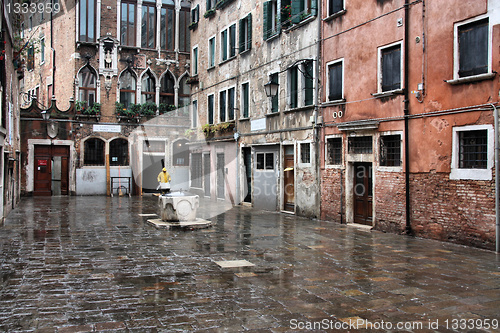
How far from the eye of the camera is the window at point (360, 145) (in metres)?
13.1

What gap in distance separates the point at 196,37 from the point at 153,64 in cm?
360

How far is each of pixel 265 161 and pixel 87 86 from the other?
43.6ft

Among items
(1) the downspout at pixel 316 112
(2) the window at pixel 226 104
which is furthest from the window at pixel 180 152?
(1) the downspout at pixel 316 112

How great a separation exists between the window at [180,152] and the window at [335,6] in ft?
49.7

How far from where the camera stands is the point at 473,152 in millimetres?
10078

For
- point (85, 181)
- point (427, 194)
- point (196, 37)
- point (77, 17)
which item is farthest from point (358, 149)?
point (77, 17)

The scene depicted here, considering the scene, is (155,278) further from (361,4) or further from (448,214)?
(361,4)

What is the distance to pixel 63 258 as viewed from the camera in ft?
27.2

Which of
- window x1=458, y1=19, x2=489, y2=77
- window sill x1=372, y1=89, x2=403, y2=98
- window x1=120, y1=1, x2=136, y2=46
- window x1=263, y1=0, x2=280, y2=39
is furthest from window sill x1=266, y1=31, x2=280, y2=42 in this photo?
window x1=120, y1=1, x2=136, y2=46

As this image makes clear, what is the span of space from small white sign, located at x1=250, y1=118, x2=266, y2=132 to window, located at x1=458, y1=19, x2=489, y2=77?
29.8 feet

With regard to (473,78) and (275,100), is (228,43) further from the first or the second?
(473,78)

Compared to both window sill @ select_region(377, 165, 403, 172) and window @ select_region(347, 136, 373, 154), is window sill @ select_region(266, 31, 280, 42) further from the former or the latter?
window sill @ select_region(377, 165, 403, 172)

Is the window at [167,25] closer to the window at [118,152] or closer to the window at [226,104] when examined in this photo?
the window at [118,152]

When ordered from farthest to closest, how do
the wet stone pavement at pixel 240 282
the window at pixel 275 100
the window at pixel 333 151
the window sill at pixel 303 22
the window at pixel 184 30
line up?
the window at pixel 184 30
the window at pixel 275 100
the window sill at pixel 303 22
the window at pixel 333 151
the wet stone pavement at pixel 240 282
